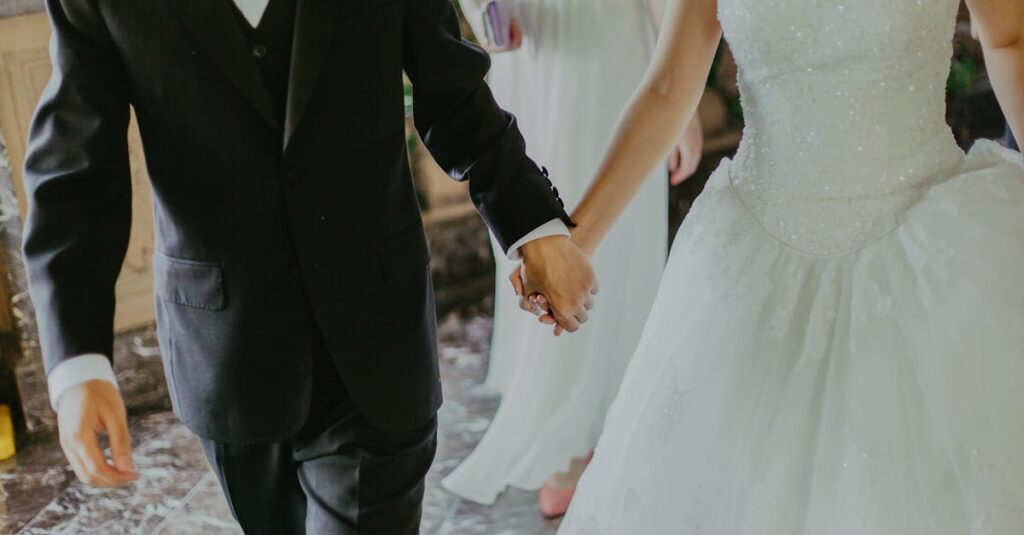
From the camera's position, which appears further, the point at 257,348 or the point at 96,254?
the point at 257,348

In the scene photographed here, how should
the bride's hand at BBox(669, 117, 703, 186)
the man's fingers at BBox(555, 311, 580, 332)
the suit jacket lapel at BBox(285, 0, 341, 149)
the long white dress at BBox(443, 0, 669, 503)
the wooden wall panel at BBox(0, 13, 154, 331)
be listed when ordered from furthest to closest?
1. the wooden wall panel at BBox(0, 13, 154, 331)
2. the bride's hand at BBox(669, 117, 703, 186)
3. the long white dress at BBox(443, 0, 669, 503)
4. the man's fingers at BBox(555, 311, 580, 332)
5. the suit jacket lapel at BBox(285, 0, 341, 149)

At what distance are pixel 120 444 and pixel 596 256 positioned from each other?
1515 mm

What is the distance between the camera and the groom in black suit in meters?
1.35

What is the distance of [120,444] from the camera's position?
51.4 inches

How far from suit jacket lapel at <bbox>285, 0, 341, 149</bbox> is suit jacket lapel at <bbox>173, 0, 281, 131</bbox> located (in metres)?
0.05

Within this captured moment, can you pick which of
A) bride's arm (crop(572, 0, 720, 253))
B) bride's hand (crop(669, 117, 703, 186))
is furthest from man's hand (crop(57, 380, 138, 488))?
bride's hand (crop(669, 117, 703, 186))

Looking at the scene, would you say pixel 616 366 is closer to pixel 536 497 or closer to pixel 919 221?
pixel 536 497

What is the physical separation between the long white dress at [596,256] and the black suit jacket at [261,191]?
96 cm

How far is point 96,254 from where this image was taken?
1379mm

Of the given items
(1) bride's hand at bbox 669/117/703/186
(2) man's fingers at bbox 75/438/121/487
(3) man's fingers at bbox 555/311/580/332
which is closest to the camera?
(2) man's fingers at bbox 75/438/121/487

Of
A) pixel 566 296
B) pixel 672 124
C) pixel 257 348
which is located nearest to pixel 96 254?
pixel 257 348

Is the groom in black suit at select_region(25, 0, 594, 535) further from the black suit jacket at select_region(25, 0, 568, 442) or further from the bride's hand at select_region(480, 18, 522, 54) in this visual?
the bride's hand at select_region(480, 18, 522, 54)

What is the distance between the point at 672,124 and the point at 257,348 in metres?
0.72

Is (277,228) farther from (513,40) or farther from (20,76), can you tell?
(20,76)
